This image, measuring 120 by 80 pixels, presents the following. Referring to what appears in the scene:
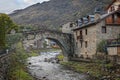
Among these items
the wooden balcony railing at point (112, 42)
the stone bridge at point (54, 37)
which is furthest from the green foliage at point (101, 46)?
the stone bridge at point (54, 37)

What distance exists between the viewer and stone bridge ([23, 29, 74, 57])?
69.0 metres

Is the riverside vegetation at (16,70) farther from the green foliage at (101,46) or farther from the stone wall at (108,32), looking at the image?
the stone wall at (108,32)

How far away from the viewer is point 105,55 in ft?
170

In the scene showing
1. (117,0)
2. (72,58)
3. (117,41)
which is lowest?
(72,58)

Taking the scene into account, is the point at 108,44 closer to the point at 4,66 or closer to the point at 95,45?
the point at 95,45

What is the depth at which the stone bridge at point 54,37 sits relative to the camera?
6900 cm

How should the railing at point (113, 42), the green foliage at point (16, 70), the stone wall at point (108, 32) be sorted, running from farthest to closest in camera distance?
the stone wall at point (108, 32) → the railing at point (113, 42) → the green foliage at point (16, 70)

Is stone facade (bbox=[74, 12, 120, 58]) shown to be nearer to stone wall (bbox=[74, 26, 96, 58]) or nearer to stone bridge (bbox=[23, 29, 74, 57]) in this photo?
stone wall (bbox=[74, 26, 96, 58])

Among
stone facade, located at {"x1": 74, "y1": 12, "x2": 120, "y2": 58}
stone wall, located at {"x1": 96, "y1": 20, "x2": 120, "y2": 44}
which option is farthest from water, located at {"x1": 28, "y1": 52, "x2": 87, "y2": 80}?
stone wall, located at {"x1": 96, "y1": 20, "x2": 120, "y2": 44}

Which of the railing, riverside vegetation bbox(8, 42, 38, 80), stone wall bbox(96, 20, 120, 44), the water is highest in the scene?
stone wall bbox(96, 20, 120, 44)

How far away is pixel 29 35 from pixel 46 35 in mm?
4194

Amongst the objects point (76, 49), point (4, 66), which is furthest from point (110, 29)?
point (4, 66)

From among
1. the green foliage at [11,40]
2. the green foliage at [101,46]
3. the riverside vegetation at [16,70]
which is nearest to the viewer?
the riverside vegetation at [16,70]

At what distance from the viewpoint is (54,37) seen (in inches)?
2862
